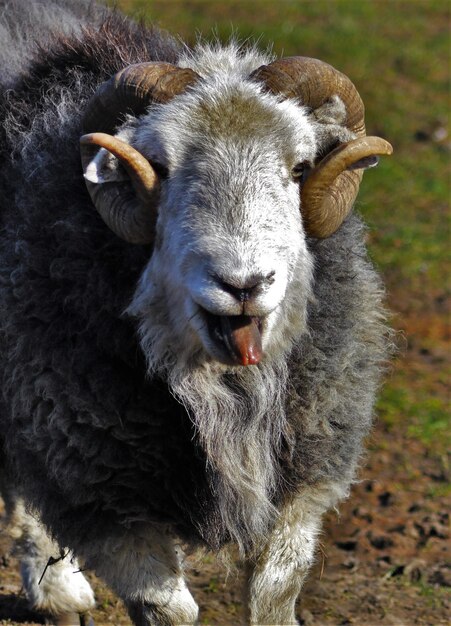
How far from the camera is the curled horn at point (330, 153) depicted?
4.33 m

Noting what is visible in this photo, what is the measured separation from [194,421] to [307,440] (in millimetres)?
514

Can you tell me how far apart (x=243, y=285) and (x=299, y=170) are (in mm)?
789

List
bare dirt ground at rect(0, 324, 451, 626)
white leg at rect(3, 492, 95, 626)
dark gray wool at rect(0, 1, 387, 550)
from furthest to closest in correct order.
Answer: 1. white leg at rect(3, 492, 95, 626)
2. bare dirt ground at rect(0, 324, 451, 626)
3. dark gray wool at rect(0, 1, 387, 550)

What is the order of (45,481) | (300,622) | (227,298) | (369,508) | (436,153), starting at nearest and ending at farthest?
(227,298)
(45,481)
(300,622)
(369,508)
(436,153)

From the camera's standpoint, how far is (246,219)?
3.96 meters

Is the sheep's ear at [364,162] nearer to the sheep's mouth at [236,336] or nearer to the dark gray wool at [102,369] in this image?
the dark gray wool at [102,369]

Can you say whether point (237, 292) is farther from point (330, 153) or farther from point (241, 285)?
point (330, 153)

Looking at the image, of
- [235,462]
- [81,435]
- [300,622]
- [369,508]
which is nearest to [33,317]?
[81,435]

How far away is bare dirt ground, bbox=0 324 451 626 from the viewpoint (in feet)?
19.1

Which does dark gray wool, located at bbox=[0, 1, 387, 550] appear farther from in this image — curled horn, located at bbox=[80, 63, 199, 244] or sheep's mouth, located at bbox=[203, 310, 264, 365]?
sheep's mouth, located at bbox=[203, 310, 264, 365]

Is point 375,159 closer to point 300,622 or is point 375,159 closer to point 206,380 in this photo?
point 206,380

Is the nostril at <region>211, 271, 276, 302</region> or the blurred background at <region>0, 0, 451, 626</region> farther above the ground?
the nostril at <region>211, 271, 276, 302</region>

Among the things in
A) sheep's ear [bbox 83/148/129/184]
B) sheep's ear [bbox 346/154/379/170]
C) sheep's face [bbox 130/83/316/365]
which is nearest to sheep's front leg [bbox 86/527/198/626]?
sheep's face [bbox 130/83/316/365]

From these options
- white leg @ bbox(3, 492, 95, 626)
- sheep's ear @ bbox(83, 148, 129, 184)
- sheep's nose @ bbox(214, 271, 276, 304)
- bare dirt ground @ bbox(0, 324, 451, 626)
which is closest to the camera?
sheep's nose @ bbox(214, 271, 276, 304)
